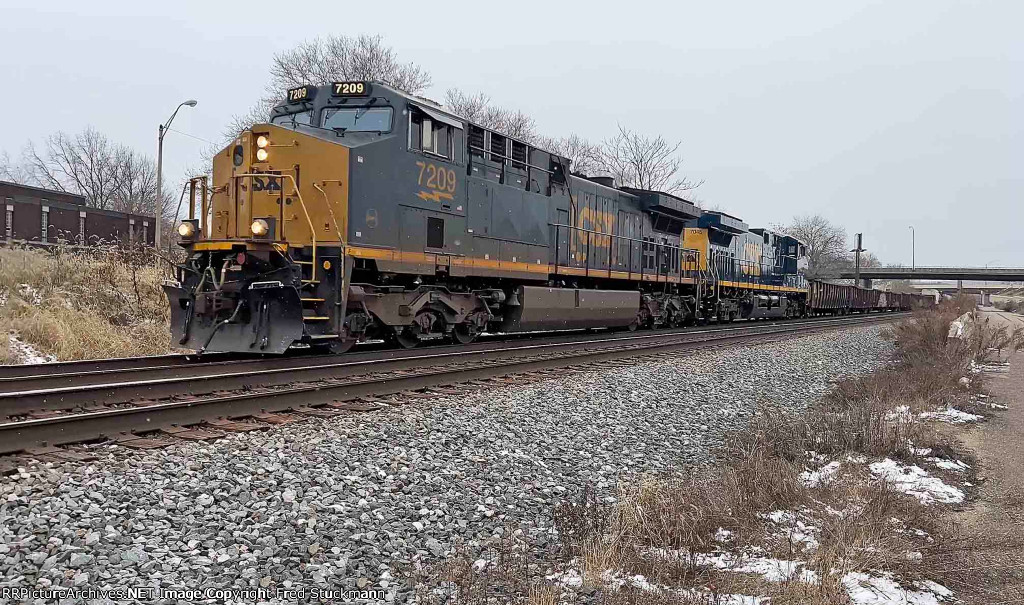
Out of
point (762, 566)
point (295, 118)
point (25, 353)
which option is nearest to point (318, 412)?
point (762, 566)

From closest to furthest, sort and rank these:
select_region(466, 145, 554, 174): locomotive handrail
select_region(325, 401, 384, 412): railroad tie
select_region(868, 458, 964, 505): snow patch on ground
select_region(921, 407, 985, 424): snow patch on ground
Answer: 1. select_region(868, 458, 964, 505): snow patch on ground
2. select_region(325, 401, 384, 412): railroad tie
3. select_region(921, 407, 985, 424): snow patch on ground
4. select_region(466, 145, 554, 174): locomotive handrail

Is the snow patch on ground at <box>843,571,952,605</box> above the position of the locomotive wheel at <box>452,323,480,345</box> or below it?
below

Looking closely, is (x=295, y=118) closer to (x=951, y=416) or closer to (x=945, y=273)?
(x=951, y=416)

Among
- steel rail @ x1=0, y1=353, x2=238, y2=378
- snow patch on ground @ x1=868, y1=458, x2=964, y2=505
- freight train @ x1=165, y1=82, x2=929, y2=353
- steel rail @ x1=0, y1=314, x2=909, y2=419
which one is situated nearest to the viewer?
snow patch on ground @ x1=868, y1=458, x2=964, y2=505

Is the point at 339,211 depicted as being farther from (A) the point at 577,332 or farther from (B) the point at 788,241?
(B) the point at 788,241

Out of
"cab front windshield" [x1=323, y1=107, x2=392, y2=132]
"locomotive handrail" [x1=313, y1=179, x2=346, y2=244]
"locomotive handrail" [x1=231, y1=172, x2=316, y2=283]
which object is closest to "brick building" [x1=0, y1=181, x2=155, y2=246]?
"cab front windshield" [x1=323, y1=107, x2=392, y2=132]

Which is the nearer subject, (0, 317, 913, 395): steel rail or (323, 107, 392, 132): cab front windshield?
(0, 317, 913, 395): steel rail

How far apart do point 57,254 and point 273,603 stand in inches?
533

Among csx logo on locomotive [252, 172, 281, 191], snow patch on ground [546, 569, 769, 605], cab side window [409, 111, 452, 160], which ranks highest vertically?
cab side window [409, 111, 452, 160]

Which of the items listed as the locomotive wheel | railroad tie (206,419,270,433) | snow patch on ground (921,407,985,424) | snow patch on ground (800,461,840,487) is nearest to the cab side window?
the locomotive wheel

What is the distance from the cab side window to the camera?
9.86 meters

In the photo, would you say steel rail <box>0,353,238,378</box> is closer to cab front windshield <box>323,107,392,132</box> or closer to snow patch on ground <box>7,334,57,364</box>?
snow patch on ground <box>7,334,57,364</box>

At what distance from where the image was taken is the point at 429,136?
33.4 ft

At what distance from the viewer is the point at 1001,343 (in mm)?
17172
